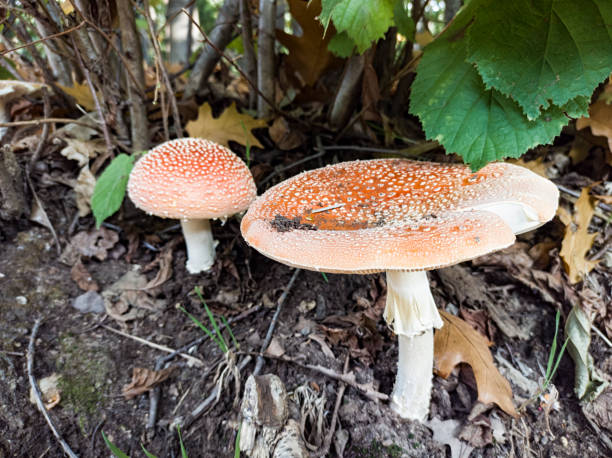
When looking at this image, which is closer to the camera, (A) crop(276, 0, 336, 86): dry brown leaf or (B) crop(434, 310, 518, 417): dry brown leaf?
(B) crop(434, 310, 518, 417): dry brown leaf

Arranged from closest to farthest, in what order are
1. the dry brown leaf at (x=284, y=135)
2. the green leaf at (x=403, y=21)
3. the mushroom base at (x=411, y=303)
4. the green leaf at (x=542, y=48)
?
the green leaf at (x=542, y=48), the mushroom base at (x=411, y=303), the green leaf at (x=403, y=21), the dry brown leaf at (x=284, y=135)

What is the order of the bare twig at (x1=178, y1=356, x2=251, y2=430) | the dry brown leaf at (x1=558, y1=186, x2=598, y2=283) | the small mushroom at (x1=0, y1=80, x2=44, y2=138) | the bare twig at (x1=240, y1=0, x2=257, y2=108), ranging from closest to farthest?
the bare twig at (x1=178, y1=356, x2=251, y2=430), the dry brown leaf at (x1=558, y1=186, x2=598, y2=283), the small mushroom at (x1=0, y1=80, x2=44, y2=138), the bare twig at (x1=240, y1=0, x2=257, y2=108)

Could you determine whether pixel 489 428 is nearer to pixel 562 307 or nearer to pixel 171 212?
pixel 562 307

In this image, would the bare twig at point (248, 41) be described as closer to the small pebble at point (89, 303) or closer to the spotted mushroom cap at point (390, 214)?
the spotted mushroom cap at point (390, 214)

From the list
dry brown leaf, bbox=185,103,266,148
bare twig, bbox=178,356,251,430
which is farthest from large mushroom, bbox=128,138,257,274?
bare twig, bbox=178,356,251,430

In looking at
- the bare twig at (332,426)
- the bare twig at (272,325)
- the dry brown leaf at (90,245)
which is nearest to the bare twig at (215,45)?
the dry brown leaf at (90,245)

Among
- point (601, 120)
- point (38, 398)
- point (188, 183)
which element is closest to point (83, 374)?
point (38, 398)

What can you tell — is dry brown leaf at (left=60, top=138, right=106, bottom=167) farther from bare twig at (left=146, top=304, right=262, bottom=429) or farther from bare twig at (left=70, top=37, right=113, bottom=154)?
bare twig at (left=146, top=304, right=262, bottom=429)
